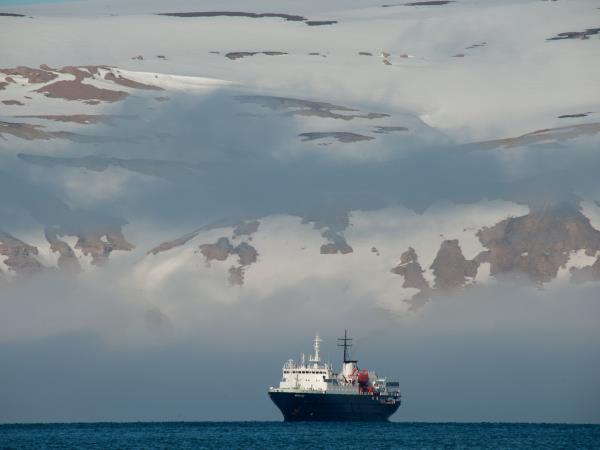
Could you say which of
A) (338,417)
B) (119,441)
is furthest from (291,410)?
(119,441)

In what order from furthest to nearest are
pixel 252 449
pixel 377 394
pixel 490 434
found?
pixel 377 394 < pixel 490 434 < pixel 252 449

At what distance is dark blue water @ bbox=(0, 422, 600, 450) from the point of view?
129 m

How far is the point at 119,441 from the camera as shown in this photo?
440 ft

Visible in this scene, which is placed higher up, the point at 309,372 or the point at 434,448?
the point at 309,372

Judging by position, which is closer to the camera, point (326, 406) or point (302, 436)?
point (302, 436)

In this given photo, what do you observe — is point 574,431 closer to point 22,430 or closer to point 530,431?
point 530,431

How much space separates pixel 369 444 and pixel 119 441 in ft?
57.7

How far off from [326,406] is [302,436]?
27331mm

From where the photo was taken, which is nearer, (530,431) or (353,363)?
(530,431)

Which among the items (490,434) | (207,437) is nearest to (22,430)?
(207,437)

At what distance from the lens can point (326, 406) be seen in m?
166

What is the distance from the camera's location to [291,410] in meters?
166

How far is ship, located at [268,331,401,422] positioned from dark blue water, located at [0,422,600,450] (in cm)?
227

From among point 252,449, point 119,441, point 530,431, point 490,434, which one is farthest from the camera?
point 530,431
